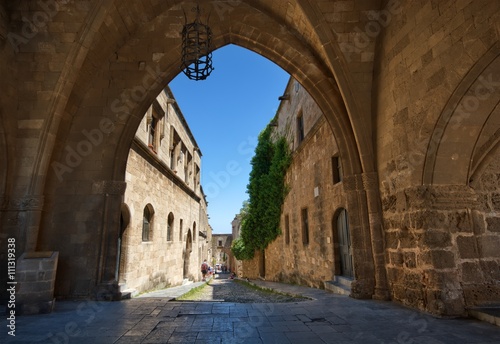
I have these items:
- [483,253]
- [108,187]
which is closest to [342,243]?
[483,253]

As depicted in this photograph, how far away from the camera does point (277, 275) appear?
516 inches

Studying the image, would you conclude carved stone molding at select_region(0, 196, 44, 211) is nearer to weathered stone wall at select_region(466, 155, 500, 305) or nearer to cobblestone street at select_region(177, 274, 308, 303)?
cobblestone street at select_region(177, 274, 308, 303)

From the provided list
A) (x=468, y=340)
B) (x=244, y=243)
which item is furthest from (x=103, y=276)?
(x=244, y=243)

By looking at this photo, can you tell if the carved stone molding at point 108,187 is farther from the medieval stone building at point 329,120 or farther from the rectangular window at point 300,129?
the rectangular window at point 300,129

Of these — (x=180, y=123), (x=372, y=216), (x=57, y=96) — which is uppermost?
(x=180, y=123)

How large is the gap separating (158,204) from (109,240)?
3.64 m

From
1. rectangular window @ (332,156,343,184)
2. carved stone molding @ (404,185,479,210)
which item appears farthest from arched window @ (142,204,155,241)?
carved stone molding @ (404,185,479,210)

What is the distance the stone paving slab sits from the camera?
2.69m

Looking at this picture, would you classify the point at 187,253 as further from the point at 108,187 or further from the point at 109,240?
the point at 108,187

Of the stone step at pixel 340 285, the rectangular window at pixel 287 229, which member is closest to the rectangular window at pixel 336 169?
the stone step at pixel 340 285

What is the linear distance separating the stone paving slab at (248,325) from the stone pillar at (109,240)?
552mm

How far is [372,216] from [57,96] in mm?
5639

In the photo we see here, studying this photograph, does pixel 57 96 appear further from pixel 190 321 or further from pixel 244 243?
pixel 244 243

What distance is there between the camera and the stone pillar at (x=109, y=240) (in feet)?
15.9
